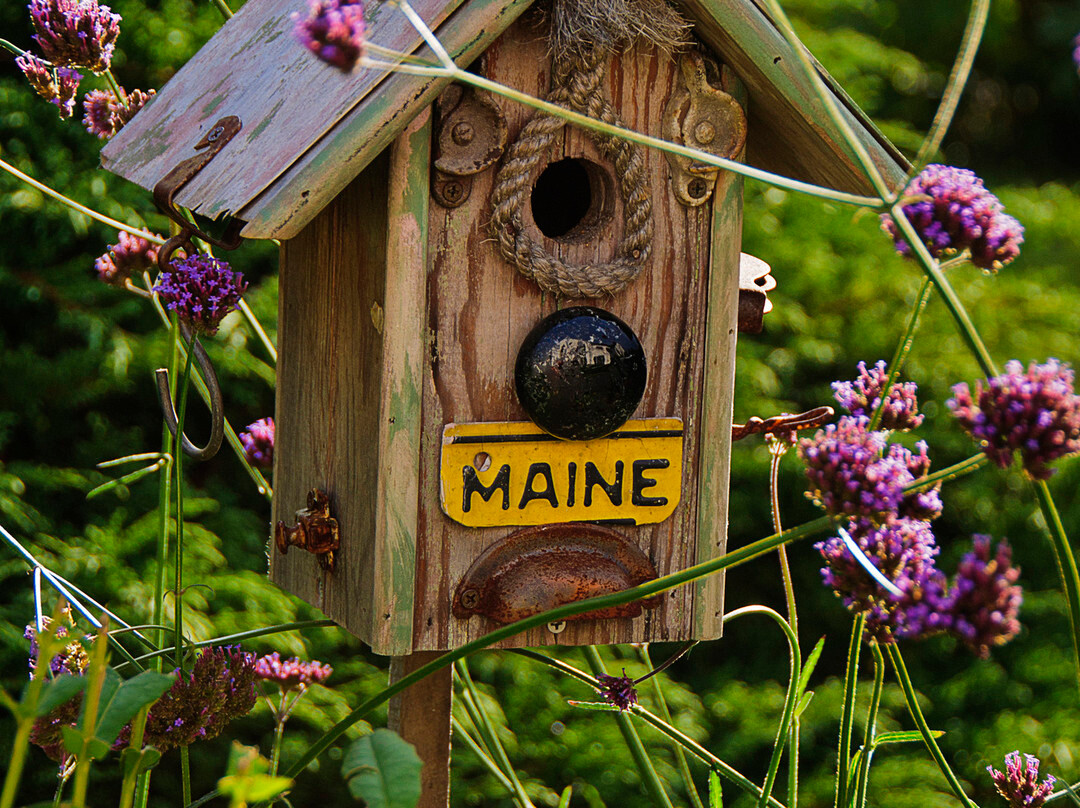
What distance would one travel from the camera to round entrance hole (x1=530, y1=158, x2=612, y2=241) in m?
1.62

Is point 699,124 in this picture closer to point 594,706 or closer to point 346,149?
point 346,149

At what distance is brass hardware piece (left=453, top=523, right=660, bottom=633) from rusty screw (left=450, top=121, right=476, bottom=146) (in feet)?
1.60

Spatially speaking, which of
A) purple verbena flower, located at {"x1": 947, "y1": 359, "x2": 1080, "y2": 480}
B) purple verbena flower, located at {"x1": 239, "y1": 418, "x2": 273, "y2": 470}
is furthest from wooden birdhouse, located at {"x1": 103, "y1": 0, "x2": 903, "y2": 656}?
purple verbena flower, located at {"x1": 947, "y1": 359, "x2": 1080, "y2": 480}

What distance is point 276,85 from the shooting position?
1.53m

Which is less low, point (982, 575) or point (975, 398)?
point (975, 398)

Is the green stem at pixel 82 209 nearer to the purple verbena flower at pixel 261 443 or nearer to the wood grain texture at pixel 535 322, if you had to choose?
the purple verbena flower at pixel 261 443

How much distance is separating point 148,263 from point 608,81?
0.72 metres

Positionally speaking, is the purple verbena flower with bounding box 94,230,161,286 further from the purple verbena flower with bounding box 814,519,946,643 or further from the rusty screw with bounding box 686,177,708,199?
the purple verbena flower with bounding box 814,519,946,643

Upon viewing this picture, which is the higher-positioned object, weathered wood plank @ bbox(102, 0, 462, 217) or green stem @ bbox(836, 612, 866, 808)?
weathered wood plank @ bbox(102, 0, 462, 217)

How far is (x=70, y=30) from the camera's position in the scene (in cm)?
168

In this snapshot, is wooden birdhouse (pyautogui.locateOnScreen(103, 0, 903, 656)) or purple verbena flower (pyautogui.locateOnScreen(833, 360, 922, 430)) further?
wooden birdhouse (pyautogui.locateOnScreen(103, 0, 903, 656))

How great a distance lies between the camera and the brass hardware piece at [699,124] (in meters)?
1.61

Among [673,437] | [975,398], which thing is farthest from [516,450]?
[975,398]

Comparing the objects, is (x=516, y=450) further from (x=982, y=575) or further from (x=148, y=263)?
(x=982, y=575)
